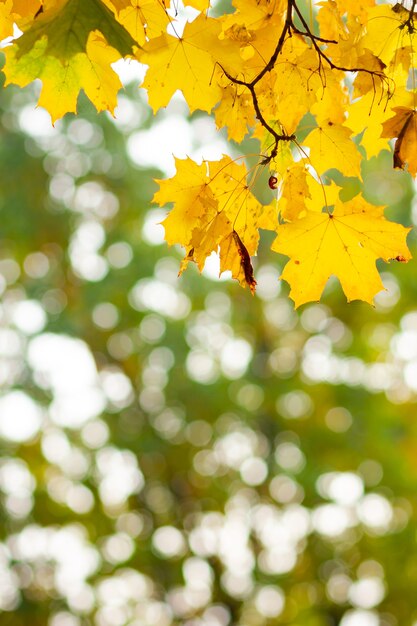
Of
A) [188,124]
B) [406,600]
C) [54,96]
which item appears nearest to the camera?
[54,96]

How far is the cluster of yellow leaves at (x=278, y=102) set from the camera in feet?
4.07

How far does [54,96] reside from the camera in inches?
48.3

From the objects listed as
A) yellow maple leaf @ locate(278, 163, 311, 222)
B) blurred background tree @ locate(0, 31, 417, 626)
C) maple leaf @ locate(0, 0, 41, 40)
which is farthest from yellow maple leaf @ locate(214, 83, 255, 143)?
blurred background tree @ locate(0, 31, 417, 626)

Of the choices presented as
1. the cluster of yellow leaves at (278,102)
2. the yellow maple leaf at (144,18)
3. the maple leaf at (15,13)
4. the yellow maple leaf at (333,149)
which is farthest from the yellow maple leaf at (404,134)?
the maple leaf at (15,13)

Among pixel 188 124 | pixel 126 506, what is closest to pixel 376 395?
pixel 126 506

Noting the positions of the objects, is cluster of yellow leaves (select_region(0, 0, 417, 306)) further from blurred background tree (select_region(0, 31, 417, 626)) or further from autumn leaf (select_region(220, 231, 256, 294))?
blurred background tree (select_region(0, 31, 417, 626))

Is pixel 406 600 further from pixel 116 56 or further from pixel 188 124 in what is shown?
pixel 116 56

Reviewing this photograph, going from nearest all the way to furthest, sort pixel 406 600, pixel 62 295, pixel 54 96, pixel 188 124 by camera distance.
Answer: pixel 54 96 → pixel 406 600 → pixel 62 295 → pixel 188 124

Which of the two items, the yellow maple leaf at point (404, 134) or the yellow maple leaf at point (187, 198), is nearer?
the yellow maple leaf at point (404, 134)

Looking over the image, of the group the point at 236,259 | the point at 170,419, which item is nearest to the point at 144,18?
the point at 236,259

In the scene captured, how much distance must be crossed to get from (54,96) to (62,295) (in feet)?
20.2

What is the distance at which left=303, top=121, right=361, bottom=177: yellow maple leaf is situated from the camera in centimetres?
135

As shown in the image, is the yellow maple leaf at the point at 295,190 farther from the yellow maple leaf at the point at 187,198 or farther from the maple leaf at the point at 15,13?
the maple leaf at the point at 15,13

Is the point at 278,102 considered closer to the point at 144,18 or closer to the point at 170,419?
the point at 144,18
